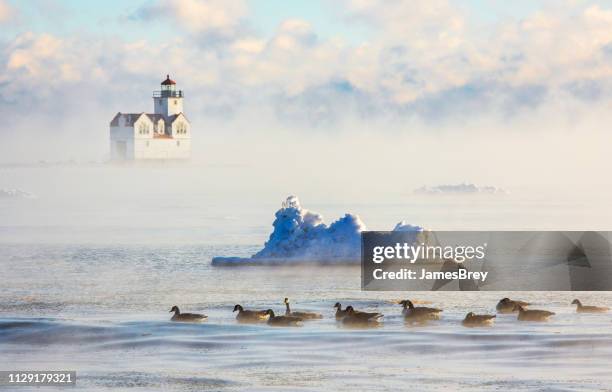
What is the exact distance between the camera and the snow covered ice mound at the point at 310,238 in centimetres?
4506

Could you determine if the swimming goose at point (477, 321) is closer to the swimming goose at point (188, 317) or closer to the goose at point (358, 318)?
the goose at point (358, 318)

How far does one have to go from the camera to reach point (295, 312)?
3133 centimetres

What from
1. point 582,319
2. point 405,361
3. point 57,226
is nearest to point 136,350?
point 405,361

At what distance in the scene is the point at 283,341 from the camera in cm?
2744

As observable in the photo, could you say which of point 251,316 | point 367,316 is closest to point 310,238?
point 251,316

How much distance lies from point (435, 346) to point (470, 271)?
56.2 feet

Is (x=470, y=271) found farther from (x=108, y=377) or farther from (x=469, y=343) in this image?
(x=108, y=377)

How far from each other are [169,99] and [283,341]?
74.0 m

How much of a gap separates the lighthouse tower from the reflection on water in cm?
5849

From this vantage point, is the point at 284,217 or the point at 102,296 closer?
the point at 102,296

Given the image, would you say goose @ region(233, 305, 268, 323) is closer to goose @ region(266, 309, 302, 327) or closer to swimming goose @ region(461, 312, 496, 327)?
goose @ region(266, 309, 302, 327)

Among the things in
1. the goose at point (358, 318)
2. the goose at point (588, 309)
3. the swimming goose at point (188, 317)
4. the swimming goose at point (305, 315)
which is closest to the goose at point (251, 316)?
the swimming goose at point (305, 315)

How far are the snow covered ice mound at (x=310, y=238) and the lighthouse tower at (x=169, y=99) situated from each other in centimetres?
5525

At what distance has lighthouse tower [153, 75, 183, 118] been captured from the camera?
10000 centimetres
